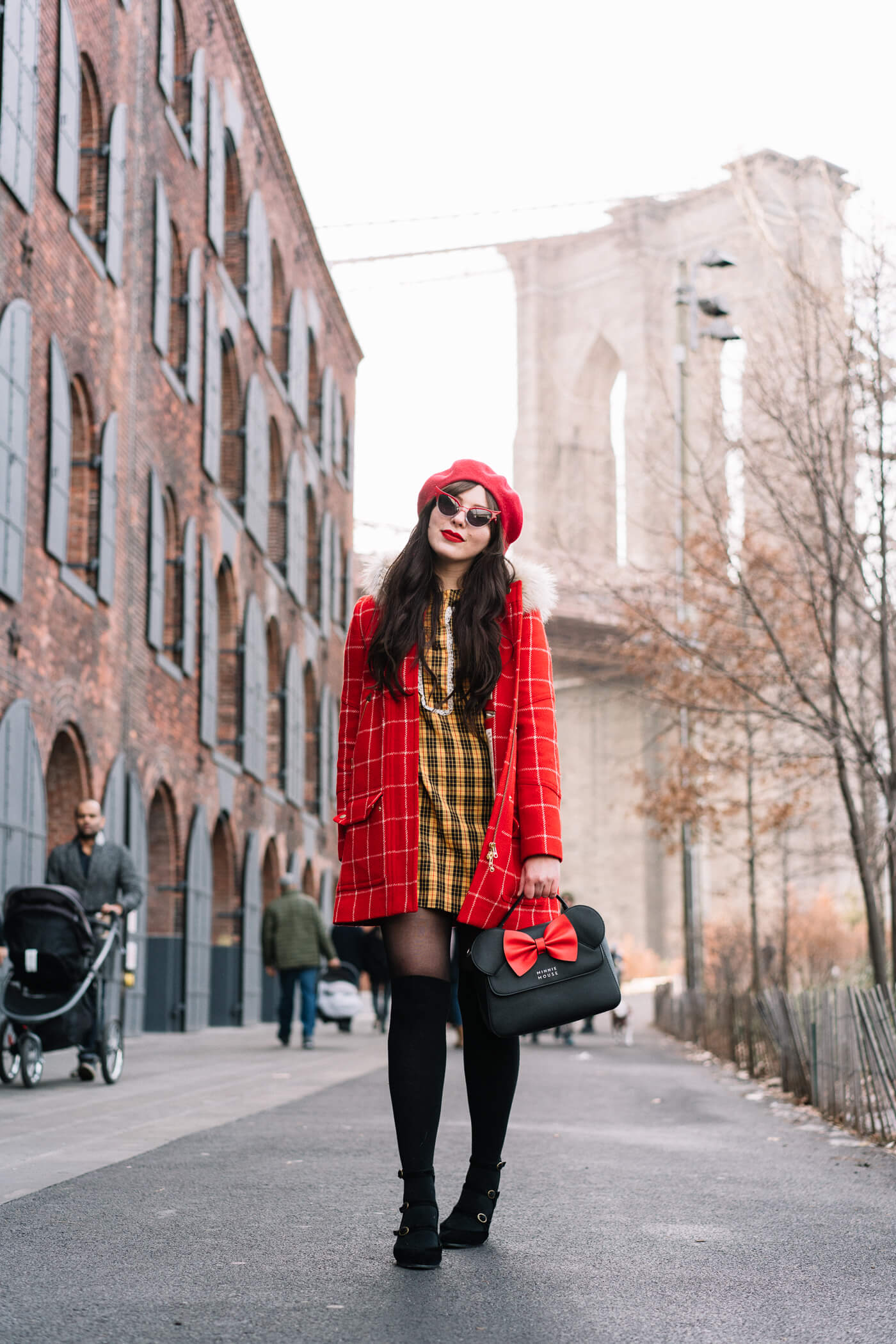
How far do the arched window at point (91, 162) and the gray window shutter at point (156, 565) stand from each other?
289 centimetres

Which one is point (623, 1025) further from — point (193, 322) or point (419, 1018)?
point (419, 1018)

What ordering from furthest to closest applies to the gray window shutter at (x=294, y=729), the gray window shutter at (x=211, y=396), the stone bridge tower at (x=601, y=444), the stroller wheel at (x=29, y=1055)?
1. the stone bridge tower at (x=601, y=444)
2. the gray window shutter at (x=294, y=729)
3. the gray window shutter at (x=211, y=396)
4. the stroller wheel at (x=29, y=1055)

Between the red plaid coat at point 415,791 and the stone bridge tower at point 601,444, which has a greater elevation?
the stone bridge tower at point 601,444

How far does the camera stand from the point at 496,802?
4281 mm

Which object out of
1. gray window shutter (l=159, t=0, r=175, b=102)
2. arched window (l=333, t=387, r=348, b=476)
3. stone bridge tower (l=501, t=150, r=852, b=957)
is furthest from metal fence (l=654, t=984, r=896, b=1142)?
stone bridge tower (l=501, t=150, r=852, b=957)

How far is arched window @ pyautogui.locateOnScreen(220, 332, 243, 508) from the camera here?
25422 millimetres

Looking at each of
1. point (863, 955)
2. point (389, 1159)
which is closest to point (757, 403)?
point (389, 1159)

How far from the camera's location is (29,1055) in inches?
394

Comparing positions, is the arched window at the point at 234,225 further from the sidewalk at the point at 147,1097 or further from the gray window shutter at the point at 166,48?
the sidewalk at the point at 147,1097

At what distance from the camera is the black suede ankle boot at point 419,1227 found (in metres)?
4.03

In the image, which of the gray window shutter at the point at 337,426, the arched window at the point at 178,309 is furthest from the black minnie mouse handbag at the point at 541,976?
the gray window shutter at the point at 337,426

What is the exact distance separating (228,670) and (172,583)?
401 centimetres

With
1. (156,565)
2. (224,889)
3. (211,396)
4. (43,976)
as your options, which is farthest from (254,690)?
(43,976)

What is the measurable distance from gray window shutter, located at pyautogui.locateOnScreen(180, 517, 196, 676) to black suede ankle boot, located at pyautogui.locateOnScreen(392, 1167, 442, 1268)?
1709 centimetres
